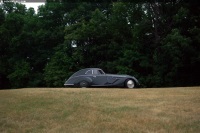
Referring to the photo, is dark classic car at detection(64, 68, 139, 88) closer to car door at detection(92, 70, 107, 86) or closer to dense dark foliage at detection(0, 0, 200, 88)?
car door at detection(92, 70, 107, 86)

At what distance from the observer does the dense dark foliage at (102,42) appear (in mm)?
28562

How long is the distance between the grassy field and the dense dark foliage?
51.7ft

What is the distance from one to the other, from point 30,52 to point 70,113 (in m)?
32.2

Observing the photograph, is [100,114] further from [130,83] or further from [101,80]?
[130,83]

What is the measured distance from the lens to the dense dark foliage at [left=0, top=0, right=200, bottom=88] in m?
28.6

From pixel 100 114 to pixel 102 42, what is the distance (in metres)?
27.0

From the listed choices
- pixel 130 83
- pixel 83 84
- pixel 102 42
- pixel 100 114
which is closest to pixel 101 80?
pixel 83 84

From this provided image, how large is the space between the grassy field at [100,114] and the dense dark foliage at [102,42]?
1576 centimetres

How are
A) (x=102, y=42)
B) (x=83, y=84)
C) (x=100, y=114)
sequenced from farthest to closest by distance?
(x=102, y=42)
(x=83, y=84)
(x=100, y=114)

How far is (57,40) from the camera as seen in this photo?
131ft

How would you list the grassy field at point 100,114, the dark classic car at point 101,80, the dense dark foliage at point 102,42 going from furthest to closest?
the dense dark foliage at point 102,42 → the dark classic car at point 101,80 → the grassy field at point 100,114

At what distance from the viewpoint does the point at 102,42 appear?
36.2m

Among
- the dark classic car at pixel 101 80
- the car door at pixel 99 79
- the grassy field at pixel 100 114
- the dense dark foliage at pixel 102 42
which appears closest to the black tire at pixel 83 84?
the dark classic car at pixel 101 80

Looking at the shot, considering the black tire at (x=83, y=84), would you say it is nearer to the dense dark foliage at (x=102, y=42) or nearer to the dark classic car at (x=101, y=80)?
the dark classic car at (x=101, y=80)
